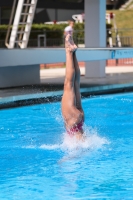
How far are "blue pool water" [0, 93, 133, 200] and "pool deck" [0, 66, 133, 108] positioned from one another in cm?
33

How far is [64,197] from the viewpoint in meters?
6.50

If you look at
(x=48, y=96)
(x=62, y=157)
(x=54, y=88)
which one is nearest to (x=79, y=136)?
(x=62, y=157)

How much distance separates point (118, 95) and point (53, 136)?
511cm

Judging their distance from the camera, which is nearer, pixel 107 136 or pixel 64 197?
pixel 64 197

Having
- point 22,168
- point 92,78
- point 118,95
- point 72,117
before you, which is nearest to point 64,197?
point 22,168

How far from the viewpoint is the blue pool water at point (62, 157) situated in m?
6.80

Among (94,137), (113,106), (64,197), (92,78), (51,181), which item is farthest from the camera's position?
(92,78)

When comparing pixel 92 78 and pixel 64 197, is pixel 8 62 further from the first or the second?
pixel 64 197

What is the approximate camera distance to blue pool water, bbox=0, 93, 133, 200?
680 cm

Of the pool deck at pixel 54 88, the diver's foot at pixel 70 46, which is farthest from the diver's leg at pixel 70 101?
the pool deck at pixel 54 88

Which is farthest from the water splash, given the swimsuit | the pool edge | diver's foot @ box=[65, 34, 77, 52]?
the pool edge

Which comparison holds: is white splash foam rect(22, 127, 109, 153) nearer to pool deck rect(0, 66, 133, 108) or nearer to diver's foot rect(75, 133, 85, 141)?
diver's foot rect(75, 133, 85, 141)

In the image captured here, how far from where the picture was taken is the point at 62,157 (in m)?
8.43

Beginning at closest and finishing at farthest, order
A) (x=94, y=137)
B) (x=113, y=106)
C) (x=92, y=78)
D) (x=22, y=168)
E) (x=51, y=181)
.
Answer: (x=51, y=181) → (x=22, y=168) → (x=94, y=137) → (x=113, y=106) → (x=92, y=78)
